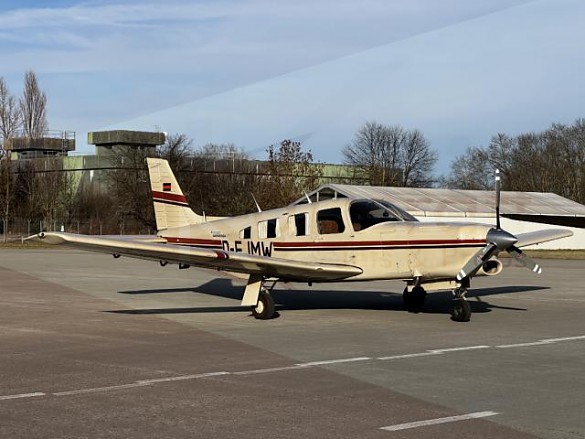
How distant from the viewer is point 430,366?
9.33m

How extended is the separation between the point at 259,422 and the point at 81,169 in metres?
75.0

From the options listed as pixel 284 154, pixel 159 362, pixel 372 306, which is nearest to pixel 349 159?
pixel 284 154

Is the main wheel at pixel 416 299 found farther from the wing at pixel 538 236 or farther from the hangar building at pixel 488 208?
the hangar building at pixel 488 208

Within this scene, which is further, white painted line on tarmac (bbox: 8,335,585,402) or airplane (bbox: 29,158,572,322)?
airplane (bbox: 29,158,572,322)

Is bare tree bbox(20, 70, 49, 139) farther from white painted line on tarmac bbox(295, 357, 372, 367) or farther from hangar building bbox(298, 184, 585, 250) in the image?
white painted line on tarmac bbox(295, 357, 372, 367)

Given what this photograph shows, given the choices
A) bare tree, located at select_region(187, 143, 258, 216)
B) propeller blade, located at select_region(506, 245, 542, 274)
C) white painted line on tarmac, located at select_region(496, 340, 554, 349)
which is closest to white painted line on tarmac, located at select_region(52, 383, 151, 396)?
white painted line on tarmac, located at select_region(496, 340, 554, 349)

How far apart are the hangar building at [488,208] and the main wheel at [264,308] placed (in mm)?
37191

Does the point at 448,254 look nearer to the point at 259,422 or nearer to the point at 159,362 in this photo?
the point at 159,362

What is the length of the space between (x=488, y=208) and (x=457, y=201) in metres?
2.35

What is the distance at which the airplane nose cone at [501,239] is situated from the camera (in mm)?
12922

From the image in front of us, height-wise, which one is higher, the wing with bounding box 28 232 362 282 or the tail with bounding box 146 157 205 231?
the tail with bounding box 146 157 205 231

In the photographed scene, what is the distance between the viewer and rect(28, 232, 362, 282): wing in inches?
539

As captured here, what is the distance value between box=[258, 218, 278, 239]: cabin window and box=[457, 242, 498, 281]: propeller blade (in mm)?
4235

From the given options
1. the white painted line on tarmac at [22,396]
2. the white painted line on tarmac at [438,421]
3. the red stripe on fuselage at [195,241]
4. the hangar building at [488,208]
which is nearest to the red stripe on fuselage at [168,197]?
the red stripe on fuselage at [195,241]
